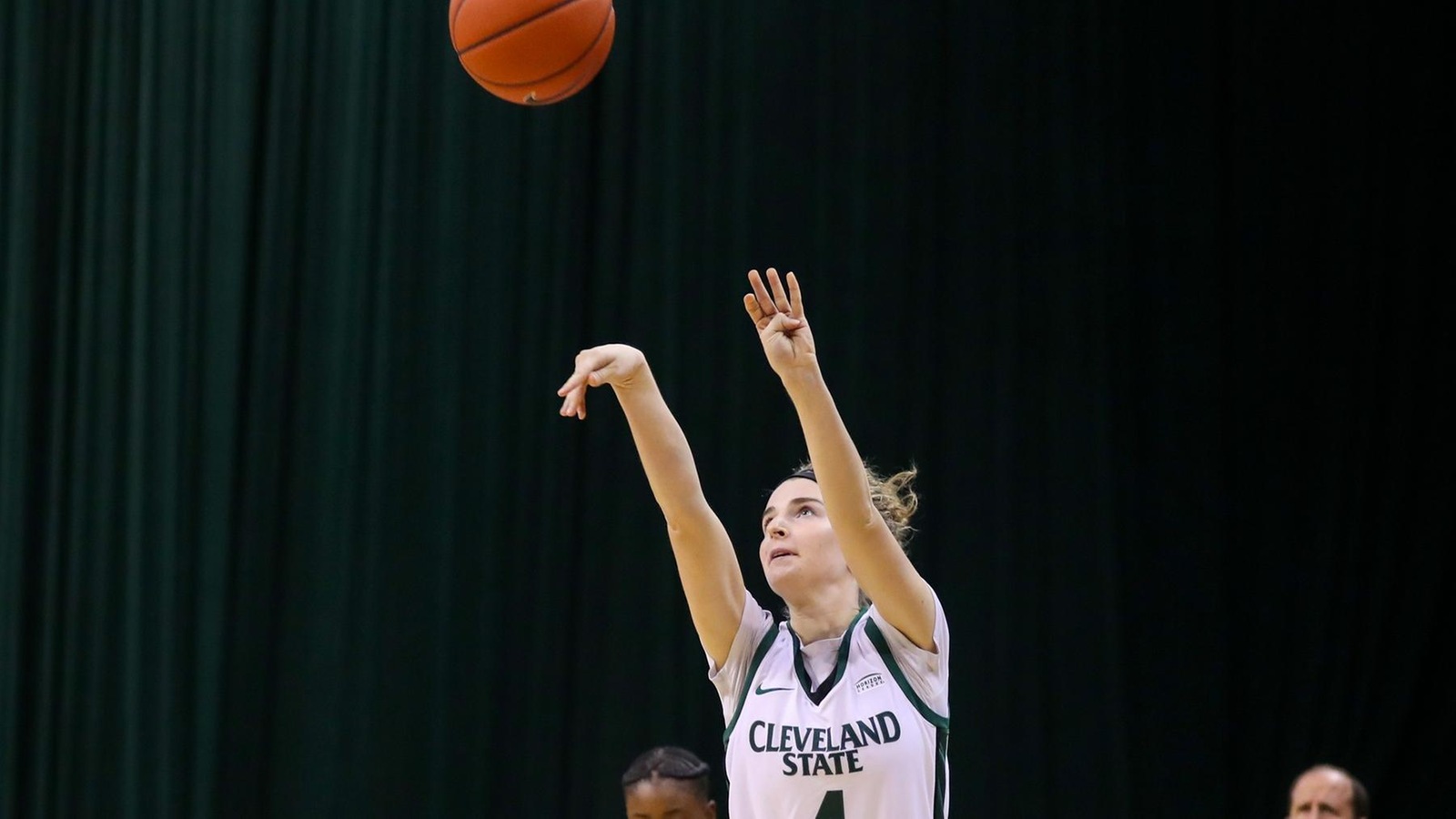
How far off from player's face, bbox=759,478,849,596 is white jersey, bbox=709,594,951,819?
110mm

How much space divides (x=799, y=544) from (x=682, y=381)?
3265mm

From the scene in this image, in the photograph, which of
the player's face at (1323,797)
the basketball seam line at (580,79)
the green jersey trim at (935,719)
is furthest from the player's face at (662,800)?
the player's face at (1323,797)

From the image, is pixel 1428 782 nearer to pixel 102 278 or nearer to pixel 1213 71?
pixel 1213 71

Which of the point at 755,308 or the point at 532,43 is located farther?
the point at 532,43

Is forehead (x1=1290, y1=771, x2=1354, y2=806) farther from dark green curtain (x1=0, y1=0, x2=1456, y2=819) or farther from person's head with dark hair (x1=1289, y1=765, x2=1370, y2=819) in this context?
dark green curtain (x1=0, y1=0, x2=1456, y2=819)

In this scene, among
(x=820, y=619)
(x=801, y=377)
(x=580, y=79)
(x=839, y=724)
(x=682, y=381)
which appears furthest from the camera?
(x=682, y=381)

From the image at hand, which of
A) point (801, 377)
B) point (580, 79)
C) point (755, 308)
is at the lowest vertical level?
point (801, 377)

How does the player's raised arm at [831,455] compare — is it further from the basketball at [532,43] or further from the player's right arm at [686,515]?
the basketball at [532,43]

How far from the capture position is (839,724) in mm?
3186

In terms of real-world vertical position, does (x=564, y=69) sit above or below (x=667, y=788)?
above

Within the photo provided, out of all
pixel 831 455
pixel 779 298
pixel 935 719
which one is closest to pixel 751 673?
pixel 935 719

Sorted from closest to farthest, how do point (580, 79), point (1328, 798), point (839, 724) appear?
point (839, 724)
point (580, 79)
point (1328, 798)

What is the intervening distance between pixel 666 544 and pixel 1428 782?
307 centimetres

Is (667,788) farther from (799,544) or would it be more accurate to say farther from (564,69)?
(564,69)
